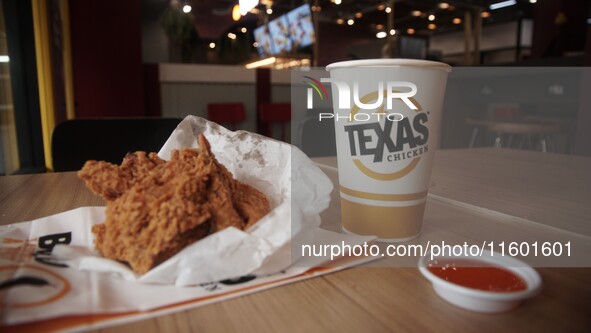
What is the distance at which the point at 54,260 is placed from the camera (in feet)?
1.65

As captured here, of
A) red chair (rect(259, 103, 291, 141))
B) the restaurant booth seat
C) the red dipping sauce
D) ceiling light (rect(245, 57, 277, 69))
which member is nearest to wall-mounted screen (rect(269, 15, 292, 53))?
ceiling light (rect(245, 57, 277, 69))

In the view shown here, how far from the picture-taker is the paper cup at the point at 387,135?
23.6 inches

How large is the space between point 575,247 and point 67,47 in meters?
4.83

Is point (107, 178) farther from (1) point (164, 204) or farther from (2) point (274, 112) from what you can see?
(2) point (274, 112)

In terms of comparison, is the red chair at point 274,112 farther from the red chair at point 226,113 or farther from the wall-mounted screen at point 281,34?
the wall-mounted screen at point 281,34

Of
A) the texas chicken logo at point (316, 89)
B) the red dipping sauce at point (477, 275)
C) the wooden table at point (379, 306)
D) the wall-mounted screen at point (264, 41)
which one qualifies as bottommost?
the wooden table at point (379, 306)

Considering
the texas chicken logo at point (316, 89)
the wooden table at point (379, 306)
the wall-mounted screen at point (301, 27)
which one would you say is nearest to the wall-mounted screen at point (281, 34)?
the wall-mounted screen at point (301, 27)

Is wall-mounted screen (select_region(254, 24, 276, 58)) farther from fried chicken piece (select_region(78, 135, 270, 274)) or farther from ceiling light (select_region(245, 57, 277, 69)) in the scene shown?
fried chicken piece (select_region(78, 135, 270, 274))

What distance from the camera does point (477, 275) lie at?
490 millimetres

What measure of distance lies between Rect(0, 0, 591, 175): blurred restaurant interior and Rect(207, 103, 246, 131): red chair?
0.05 feet

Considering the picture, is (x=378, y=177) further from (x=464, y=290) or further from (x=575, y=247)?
(x=575, y=247)

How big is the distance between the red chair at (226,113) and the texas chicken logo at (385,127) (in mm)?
4765

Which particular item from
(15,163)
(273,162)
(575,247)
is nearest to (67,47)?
(15,163)

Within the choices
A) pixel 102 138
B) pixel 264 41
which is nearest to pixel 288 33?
pixel 264 41
